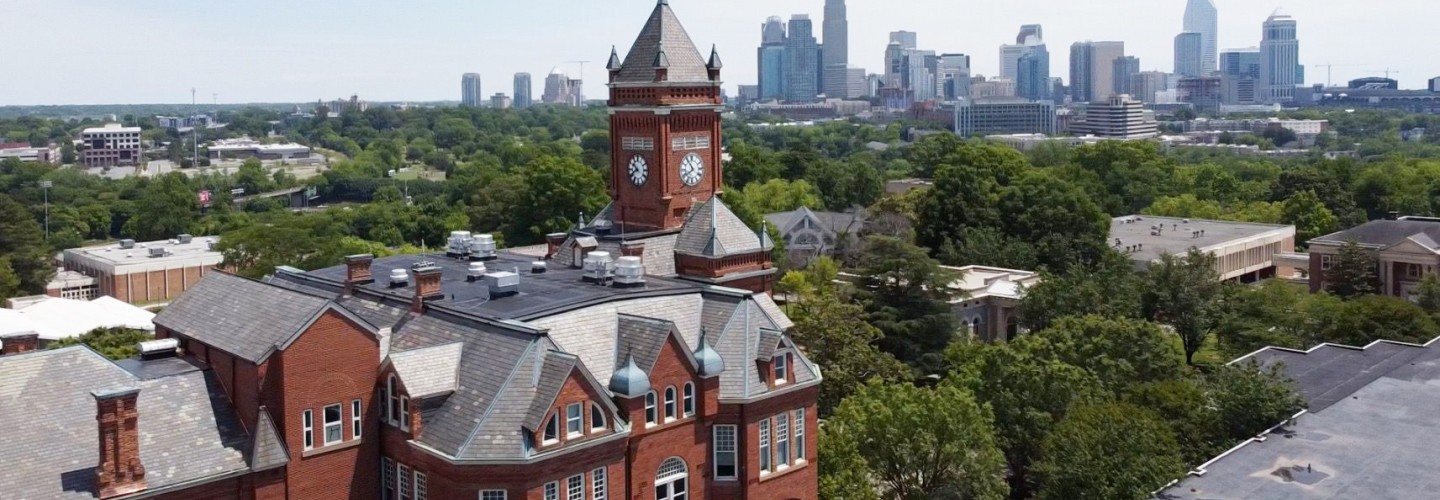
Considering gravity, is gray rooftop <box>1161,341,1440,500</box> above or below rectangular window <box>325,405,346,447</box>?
below

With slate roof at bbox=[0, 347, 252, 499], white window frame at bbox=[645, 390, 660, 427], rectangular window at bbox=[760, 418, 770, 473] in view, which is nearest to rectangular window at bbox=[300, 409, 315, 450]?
slate roof at bbox=[0, 347, 252, 499]

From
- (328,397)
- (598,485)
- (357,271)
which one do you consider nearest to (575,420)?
(598,485)

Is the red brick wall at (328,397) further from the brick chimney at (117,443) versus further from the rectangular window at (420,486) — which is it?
the brick chimney at (117,443)

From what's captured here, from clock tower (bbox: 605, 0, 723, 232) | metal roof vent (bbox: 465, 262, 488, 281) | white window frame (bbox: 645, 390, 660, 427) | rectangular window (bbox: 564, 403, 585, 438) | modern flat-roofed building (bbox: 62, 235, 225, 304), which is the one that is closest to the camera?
rectangular window (bbox: 564, 403, 585, 438)

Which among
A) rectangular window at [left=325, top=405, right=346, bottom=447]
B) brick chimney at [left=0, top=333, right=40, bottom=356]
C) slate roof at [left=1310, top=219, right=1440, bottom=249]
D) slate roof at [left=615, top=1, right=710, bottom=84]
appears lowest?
rectangular window at [left=325, top=405, right=346, bottom=447]

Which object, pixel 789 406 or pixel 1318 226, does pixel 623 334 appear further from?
pixel 1318 226

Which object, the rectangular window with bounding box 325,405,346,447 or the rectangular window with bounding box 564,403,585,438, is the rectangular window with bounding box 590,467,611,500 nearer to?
the rectangular window with bounding box 564,403,585,438

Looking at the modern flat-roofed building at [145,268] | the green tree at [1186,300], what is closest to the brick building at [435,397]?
the green tree at [1186,300]
